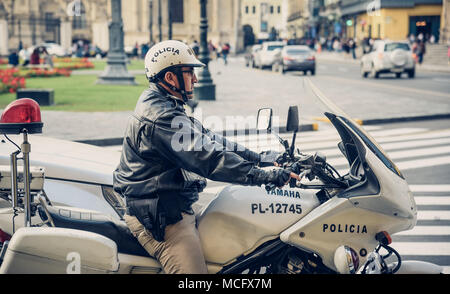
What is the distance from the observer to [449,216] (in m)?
7.52


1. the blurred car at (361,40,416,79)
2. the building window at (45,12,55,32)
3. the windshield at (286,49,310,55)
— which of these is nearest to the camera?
the blurred car at (361,40,416,79)

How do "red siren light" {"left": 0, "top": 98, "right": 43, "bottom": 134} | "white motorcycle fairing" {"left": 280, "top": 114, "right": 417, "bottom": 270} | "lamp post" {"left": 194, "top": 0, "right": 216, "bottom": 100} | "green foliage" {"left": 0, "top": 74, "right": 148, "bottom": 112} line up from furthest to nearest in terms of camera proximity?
"lamp post" {"left": 194, "top": 0, "right": 216, "bottom": 100} < "green foliage" {"left": 0, "top": 74, "right": 148, "bottom": 112} < "red siren light" {"left": 0, "top": 98, "right": 43, "bottom": 134} < "white motorcycle fairing" {"left": 280, "top": 114, "right": 417, "bottom": 270}

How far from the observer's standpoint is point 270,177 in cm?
352

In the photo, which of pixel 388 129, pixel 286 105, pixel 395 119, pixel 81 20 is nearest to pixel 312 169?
pixel 388 129

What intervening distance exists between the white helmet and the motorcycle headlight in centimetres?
201

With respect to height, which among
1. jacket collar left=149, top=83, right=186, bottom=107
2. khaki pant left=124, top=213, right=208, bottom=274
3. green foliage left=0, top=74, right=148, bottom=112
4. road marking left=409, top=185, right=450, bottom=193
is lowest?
green foliage left=0, top=74, right=148, bottom=112

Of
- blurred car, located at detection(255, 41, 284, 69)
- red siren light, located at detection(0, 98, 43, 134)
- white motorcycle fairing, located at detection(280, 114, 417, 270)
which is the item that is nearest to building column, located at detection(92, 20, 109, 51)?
blurred car, located at detection(255, 41, 284, 69)

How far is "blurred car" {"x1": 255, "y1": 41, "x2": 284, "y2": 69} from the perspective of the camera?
43.7m

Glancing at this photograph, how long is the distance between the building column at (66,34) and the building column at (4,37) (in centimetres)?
736

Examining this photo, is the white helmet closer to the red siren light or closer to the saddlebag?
the red siren light

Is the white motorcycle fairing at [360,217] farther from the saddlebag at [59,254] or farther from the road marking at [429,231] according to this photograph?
the road marking at [429,231]
